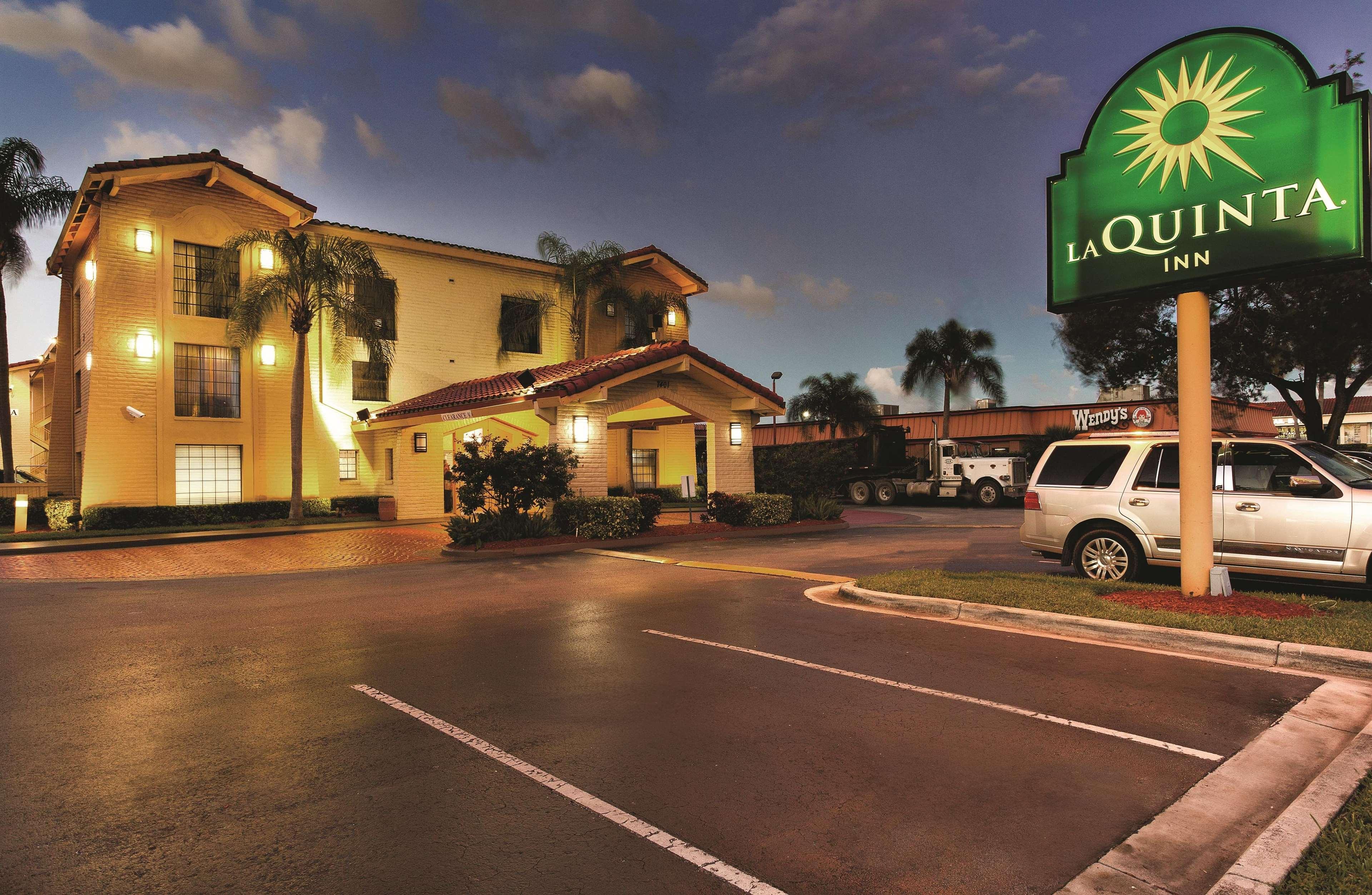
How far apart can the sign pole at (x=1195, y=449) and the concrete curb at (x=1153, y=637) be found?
162 centimetres

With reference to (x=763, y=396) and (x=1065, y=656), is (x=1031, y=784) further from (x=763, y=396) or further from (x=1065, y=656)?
(x=763, y=396)

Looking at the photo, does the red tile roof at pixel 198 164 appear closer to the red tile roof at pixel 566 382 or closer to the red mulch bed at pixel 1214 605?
the red tile roof at pixel 566 382

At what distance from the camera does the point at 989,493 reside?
29.4m

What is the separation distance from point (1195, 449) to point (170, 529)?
871 inches

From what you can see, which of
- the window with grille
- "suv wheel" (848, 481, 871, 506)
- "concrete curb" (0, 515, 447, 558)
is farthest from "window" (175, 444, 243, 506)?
"suv wheel" (848, 481, 871, 506)

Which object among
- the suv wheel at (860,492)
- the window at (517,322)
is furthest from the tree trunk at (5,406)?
the suv wheel at (860,492)

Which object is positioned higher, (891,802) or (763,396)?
(763,396)

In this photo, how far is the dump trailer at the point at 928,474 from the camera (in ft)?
96.1

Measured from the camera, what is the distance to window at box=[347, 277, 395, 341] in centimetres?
2341

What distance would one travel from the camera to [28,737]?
200 inches

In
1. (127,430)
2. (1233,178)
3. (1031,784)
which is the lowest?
(1031,784)

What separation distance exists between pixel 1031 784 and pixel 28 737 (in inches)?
235

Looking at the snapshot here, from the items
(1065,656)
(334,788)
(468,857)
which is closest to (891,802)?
(468,857)

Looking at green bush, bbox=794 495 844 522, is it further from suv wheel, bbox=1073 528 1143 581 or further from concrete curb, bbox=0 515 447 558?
concrete curb, bbox=0 515 447 558
